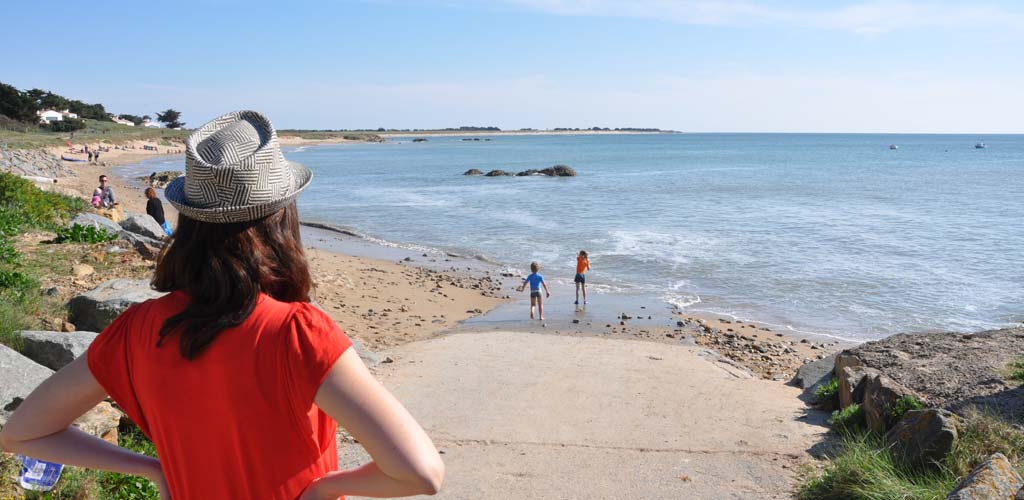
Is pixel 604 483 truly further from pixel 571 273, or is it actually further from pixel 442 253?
pixel 442 253

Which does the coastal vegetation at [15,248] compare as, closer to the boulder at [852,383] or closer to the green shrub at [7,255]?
the green shrub at [7,255]

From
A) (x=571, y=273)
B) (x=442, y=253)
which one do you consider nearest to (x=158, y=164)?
(x=442, y=253)

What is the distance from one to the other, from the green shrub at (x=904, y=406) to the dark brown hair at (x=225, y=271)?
649 cm

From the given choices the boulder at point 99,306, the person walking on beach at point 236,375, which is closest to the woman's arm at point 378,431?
the person walking on beach at point 236,375

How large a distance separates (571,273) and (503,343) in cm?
849

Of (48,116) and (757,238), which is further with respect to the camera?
(48,116)

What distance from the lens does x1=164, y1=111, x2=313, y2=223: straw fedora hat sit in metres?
1.71

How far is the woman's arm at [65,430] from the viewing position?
72.7 inches

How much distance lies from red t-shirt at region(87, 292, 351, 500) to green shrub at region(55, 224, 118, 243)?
11600mm

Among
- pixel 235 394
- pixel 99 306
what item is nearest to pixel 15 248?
pixel 99 306

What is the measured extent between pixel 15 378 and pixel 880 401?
7.20 meters

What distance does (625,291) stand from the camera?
60.6 ft

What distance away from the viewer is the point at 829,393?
8922 millimetres

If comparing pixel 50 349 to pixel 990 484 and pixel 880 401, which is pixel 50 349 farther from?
pixel 880 401
